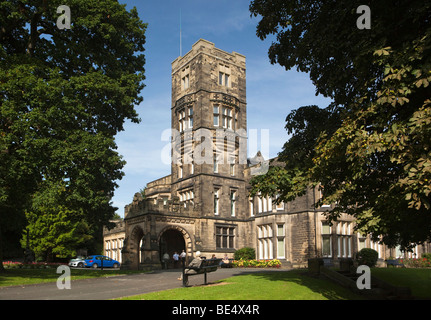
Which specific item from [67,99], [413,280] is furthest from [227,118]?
[413,280]

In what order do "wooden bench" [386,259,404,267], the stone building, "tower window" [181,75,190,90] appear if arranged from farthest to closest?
"tower window" [181,75,190,90] → "wooden bench" [386,259,404,267] → the stone building

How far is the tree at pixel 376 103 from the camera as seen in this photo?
8930 millimetres

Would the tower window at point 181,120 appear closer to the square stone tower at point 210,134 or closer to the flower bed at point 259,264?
the square stone tower at point 210,134

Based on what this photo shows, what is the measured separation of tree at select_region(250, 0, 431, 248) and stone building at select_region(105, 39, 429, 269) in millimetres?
19368

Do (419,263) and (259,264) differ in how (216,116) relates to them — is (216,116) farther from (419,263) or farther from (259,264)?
(419,263)

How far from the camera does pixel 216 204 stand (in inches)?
1457

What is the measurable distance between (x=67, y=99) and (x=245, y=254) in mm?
21144

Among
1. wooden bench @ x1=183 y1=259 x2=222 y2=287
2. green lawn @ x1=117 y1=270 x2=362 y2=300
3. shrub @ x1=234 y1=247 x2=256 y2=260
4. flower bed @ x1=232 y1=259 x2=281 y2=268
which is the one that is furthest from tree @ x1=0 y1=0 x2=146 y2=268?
shrub @ x1=234 y1=247 x2=256 y2=260

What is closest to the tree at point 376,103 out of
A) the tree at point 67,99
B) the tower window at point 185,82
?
the tree at point 67,99

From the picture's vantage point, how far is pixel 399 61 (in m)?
9.28

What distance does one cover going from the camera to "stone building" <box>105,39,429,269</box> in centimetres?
3284

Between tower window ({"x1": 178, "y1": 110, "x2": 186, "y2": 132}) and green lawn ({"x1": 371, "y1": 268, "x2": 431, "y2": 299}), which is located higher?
tower window ({"x1": 178, "y1": 110, "x2": 186, "y2": 132})

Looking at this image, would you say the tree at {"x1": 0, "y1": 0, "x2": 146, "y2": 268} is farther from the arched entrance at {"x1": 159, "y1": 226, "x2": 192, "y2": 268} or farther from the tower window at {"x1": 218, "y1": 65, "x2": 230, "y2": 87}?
the tower window at {"x1": 218, "y1": 65, "x2": 230, "y2": 87}

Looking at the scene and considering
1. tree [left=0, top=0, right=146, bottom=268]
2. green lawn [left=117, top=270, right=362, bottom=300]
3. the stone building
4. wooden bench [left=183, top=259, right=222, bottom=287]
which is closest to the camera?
green lawn [left=117, top=270, right=362, bottom=300]
